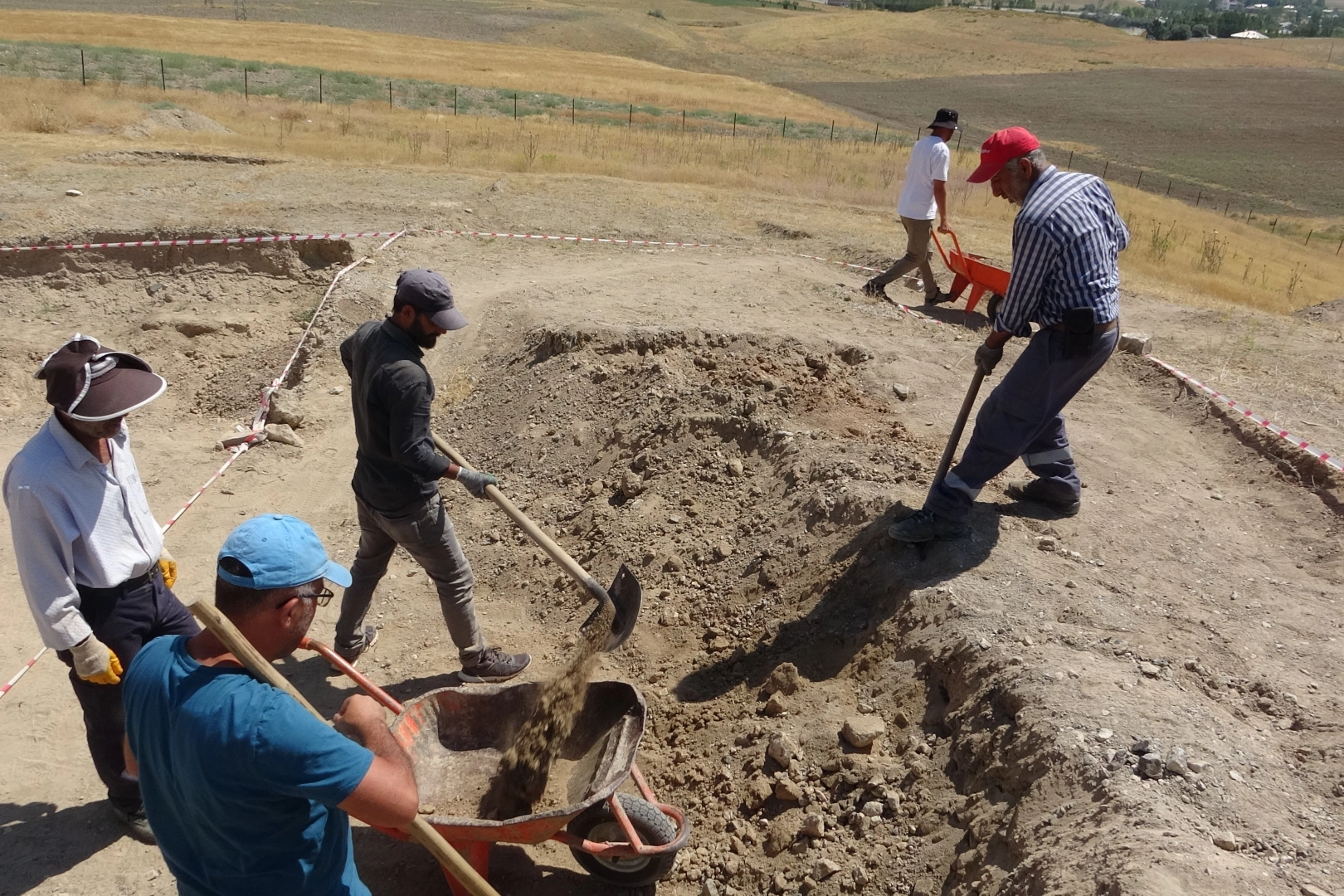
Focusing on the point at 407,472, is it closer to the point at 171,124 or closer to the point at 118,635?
the point at 118,635

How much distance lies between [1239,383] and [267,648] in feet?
30.9

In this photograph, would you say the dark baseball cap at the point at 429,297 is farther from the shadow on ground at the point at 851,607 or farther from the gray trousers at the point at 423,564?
the shadow on ground at the point at 851,607

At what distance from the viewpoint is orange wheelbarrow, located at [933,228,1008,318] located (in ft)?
33.9

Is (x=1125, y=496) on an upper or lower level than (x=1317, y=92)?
lower

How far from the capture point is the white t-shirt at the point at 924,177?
10.7 m

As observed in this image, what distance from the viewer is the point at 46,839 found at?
4590mm

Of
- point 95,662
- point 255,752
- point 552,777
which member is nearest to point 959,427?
point 552,777

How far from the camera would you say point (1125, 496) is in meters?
6.52

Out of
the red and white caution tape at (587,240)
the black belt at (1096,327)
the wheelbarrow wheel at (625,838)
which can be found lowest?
the wheelbarrow wheel at (625,838)

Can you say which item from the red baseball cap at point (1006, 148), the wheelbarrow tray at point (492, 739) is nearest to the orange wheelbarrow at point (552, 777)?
the wheelbarrow tray at point (492, 739)

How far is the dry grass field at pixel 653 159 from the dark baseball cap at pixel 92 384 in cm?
1072

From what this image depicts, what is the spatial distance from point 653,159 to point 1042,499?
1768 cm

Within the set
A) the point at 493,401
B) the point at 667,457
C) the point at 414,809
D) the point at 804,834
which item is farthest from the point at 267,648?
the point at 493,401

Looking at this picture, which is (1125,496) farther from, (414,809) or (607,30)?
(607,30)
